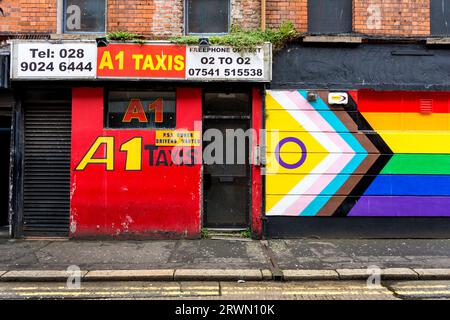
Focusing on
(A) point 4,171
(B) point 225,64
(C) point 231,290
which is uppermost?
(B) point 225,64

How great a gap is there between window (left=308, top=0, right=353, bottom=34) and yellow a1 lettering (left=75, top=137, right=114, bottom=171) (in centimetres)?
535

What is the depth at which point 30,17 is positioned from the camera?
8305mm

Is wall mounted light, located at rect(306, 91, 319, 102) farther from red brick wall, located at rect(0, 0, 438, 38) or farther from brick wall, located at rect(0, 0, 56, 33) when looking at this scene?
brick wall, located at rect(0, 0, 56, 33)

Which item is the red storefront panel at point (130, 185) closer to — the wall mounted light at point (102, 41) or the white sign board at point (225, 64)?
the white sign board at point (225, 64)

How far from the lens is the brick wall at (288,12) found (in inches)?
329

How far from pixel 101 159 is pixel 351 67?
599cm

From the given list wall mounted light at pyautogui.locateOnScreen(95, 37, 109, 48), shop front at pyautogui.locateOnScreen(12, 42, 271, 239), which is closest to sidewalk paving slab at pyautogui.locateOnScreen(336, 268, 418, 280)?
shop front at pyautogui.locateOnScreen(12, 42, 271, 239)

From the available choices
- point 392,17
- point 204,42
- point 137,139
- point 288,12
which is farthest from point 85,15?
point 392,17

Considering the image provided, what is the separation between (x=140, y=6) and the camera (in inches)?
329

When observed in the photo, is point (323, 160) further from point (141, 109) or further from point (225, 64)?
point (141, 109)

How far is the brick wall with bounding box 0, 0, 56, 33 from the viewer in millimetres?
8297

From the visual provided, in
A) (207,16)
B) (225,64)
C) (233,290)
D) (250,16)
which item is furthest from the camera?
(207,16)

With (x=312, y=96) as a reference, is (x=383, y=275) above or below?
below

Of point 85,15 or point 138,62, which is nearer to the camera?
point 138,62
